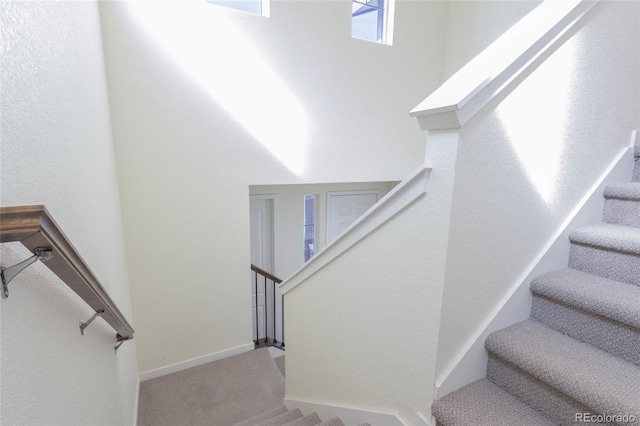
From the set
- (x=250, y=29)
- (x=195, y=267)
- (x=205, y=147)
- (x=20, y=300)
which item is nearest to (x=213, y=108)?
(x=205, y=147)

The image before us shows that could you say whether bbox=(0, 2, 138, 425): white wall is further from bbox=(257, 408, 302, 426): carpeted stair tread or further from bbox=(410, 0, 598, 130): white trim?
bbox=(410, 0, 598, 130): white trim

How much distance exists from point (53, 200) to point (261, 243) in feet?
10.5

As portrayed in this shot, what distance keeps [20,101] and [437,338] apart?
1294 mm

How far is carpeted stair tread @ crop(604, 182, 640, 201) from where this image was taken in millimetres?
1307

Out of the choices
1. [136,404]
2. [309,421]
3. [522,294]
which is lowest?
[136,404]

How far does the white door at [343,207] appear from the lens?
14.5 feet

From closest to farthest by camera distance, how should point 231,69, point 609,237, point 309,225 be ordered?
1. point 609,237
2. point 231,69
3. point 309,225

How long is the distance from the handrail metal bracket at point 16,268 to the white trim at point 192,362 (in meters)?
2.69

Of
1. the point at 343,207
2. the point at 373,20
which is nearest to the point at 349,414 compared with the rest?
the point at 343,207

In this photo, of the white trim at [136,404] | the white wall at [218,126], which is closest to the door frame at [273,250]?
the white wall at [218,126]

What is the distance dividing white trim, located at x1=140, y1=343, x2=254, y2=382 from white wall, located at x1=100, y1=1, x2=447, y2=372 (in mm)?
45

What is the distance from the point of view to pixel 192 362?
295 centimetres

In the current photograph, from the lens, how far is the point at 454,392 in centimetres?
107

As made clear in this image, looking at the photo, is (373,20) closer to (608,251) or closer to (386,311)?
(608,251)
